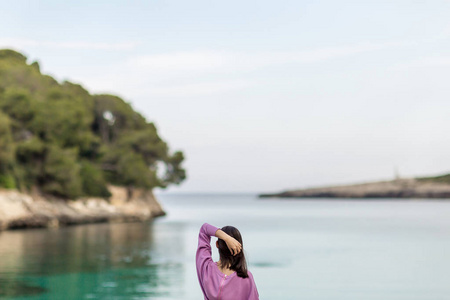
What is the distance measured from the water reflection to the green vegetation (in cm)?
779

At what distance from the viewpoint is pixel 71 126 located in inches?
1724

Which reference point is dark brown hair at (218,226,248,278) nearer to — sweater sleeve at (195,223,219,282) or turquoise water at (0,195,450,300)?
sweater sleeve at (195,223,219,282)

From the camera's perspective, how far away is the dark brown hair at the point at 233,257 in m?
3.56

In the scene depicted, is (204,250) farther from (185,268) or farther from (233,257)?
(185,268)

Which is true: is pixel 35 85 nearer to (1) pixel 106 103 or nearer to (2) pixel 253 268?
(1) pixel 106 103

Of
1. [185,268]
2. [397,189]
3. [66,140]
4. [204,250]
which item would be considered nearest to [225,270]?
[204,250]

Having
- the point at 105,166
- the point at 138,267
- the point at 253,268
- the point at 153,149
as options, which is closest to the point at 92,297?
the point at 138,267

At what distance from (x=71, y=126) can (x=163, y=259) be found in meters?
21.6

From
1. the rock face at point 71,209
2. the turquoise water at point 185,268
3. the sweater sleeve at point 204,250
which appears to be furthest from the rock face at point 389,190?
the sweater sleeve at point 204,250

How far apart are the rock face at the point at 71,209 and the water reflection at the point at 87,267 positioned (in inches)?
162

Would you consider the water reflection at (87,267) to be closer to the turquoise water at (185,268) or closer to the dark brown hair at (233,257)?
the turquoise water at (185,268)

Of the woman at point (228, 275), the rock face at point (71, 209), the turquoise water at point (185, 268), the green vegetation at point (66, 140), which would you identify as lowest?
the turquoise water at point (185, 268)

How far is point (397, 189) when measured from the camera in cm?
16088

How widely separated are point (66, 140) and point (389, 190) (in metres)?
132
